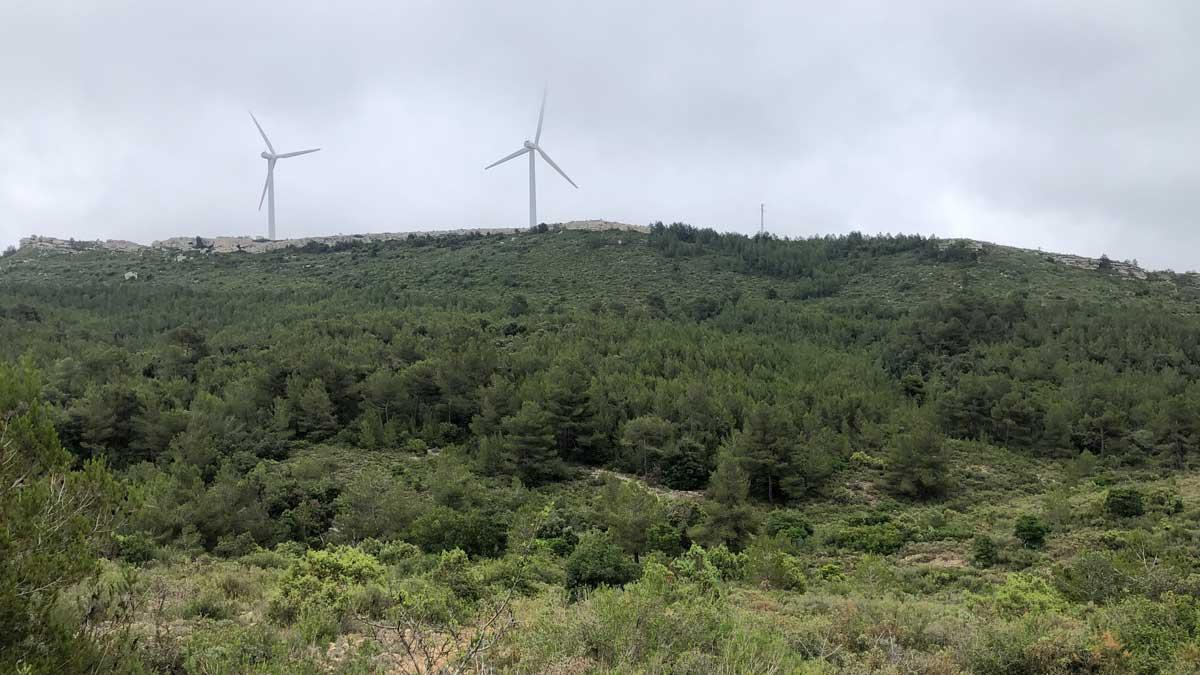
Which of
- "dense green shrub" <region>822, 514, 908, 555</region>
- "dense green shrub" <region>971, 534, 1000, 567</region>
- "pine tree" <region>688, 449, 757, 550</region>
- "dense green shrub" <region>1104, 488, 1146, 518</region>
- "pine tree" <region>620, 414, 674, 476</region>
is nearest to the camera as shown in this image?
"dense green shrub" <region>971, 534, 1000, 567</region>

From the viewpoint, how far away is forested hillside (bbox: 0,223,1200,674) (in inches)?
319

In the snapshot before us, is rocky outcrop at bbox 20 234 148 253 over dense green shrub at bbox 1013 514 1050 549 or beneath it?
over

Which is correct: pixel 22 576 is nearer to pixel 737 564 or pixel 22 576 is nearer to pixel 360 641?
pixel 360 641

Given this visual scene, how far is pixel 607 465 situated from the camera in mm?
44406

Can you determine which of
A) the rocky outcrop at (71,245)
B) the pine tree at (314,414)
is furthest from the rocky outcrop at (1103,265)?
the rocky outcrop at (71,245)

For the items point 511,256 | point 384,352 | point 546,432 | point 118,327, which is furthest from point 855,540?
point 511,256

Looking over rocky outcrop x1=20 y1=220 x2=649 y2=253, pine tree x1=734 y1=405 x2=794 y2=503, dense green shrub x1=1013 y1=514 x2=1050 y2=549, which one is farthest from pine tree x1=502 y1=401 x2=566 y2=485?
rocky outcrop x1=20 y1=220 x2=649 y2=253

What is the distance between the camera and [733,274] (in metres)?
93.1

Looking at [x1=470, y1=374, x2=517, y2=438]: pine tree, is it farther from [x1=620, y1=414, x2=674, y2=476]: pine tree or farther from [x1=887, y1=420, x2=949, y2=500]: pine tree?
[x1=887, y1=420, x2=949, y2=500]: pine tree

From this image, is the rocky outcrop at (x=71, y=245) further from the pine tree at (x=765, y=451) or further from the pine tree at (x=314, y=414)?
the pine tree at (x=765, y=451)

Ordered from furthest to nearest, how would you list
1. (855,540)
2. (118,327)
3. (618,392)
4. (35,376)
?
(118,327) < (618,392) < (855,540) < (35,376)

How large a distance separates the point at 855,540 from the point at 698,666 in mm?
23211

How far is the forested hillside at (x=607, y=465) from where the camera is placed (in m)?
8.09

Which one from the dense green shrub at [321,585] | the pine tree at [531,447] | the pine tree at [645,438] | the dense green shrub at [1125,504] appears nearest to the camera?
the dense green shrub at [321,585]
